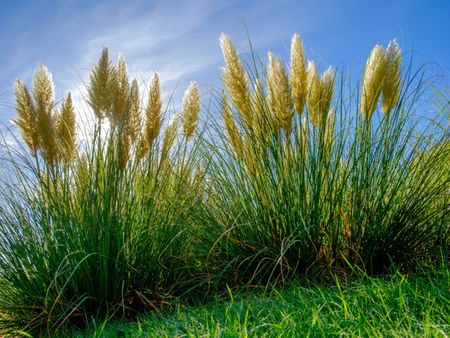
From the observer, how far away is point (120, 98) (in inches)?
129

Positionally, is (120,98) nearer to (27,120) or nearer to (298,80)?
(27,120)

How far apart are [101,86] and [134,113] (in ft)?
0.96

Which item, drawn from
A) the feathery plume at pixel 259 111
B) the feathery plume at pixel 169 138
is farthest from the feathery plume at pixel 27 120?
the feathery plume at pixel 259 111

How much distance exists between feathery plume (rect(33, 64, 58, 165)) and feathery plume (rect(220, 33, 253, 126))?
121 centimetres

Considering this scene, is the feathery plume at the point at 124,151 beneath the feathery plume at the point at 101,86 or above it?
beneath

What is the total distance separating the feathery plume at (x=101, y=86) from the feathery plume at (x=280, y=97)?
1048 mm

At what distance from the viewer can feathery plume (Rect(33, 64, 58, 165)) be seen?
11.2 ft

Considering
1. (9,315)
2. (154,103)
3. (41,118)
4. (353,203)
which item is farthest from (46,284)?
(353,203)

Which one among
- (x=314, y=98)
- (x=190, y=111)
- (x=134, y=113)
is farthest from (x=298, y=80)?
(x=134, y=113)

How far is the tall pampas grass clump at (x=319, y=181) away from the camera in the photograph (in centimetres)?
326

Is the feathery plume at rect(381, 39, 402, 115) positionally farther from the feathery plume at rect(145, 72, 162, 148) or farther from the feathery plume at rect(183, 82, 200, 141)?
the feathery plume at rect(145, 72, 162, 148)

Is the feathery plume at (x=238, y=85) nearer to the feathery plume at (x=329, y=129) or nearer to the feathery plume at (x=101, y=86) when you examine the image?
the feathery plume at (x=329, y=129)

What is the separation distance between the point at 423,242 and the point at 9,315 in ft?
9.13

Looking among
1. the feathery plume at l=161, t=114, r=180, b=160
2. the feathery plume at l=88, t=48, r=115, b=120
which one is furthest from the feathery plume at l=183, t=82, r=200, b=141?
the feathery plume at l=88, t=48, r=115, b=120
